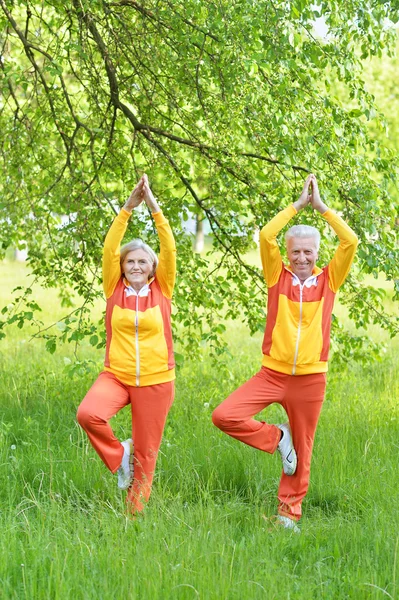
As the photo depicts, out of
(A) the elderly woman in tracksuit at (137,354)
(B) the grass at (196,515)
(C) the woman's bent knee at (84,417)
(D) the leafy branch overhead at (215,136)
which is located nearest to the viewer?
(B) the grass at (196,515)

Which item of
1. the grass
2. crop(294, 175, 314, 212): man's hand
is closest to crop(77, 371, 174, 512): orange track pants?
the grass

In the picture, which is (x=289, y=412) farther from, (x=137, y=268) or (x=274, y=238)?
(x=137, y=268)

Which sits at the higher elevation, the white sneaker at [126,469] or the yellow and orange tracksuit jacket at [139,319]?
the yellow and orange tracksuit jacket at [139,319]

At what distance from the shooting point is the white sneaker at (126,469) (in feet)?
15.8

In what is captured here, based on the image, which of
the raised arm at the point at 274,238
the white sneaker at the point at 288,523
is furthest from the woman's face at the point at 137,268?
the white sneaker at the point at 288,523

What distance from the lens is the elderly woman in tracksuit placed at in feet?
15.6

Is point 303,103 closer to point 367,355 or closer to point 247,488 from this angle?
point 367,355

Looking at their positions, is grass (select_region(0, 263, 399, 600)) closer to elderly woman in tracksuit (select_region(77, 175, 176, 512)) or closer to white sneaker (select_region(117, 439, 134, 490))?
white sneaker (select_region(117, 439, 134, 490))

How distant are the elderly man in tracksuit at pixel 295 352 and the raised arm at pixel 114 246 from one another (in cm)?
82

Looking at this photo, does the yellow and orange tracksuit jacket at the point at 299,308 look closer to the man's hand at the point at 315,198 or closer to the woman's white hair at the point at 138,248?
the man's hand at the point at 315,198

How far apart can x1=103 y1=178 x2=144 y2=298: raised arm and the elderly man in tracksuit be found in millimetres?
822

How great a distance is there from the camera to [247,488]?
5.39 metres

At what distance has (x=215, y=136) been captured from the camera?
6.57 meters

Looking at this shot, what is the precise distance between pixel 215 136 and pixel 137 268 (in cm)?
208
